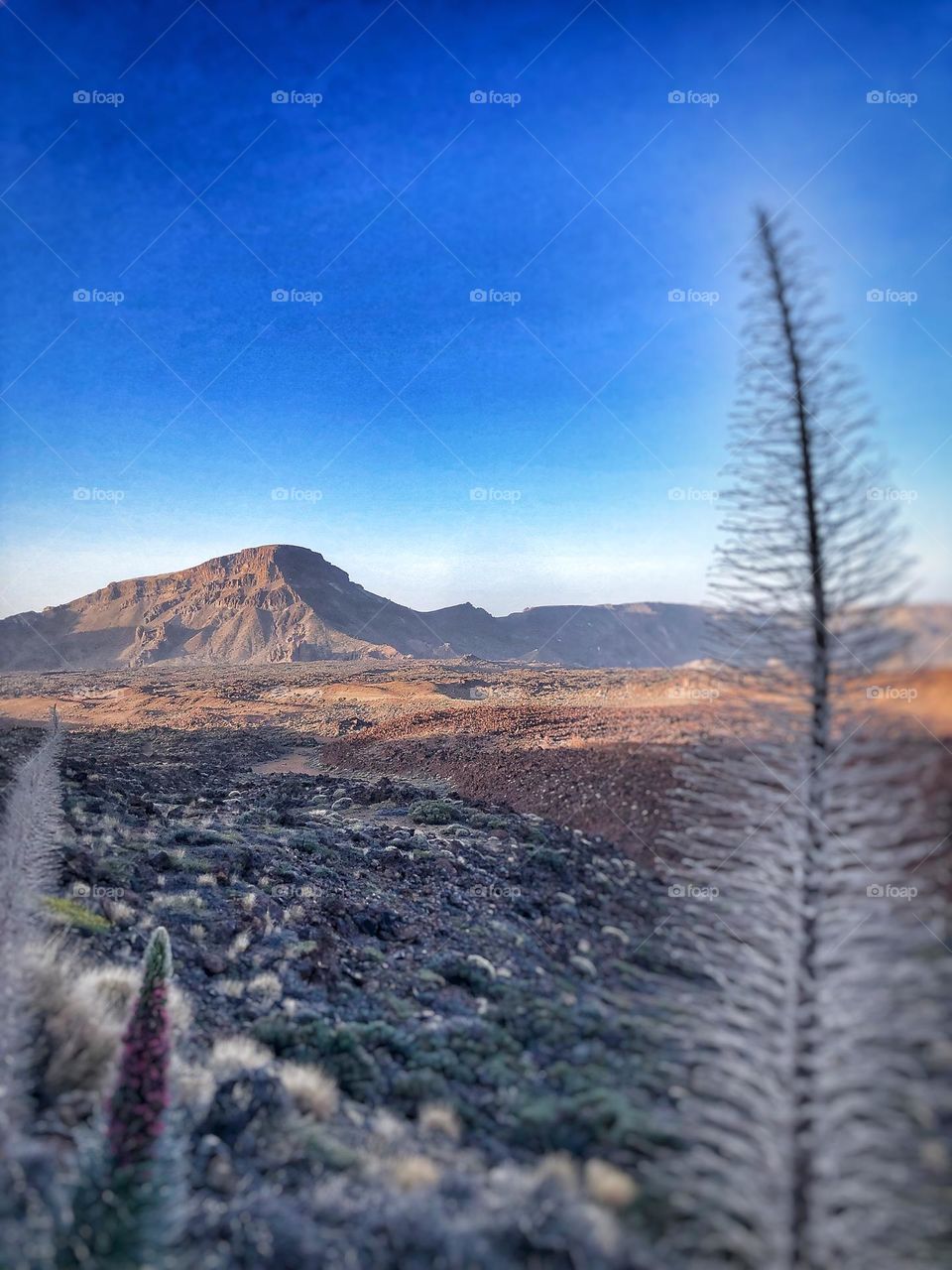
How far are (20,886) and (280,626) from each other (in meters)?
56.7

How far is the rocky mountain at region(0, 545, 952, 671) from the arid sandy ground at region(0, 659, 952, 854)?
19818 millimetres

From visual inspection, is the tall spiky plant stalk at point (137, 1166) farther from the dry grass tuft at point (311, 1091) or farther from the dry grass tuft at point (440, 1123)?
the dry grass tuft at point (440, 1123)

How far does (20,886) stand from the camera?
6.35 metres

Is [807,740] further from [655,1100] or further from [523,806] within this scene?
[523,806]

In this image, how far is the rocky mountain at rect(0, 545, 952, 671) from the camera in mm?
54812

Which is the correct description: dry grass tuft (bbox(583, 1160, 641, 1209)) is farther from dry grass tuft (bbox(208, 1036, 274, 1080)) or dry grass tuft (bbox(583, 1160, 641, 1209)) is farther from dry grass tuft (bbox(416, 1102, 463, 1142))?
dry grass tuft (bbox(208, 1036, 274, 1080))

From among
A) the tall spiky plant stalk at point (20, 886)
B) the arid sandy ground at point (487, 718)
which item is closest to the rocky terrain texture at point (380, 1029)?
the tall spiky plant stalk at point (20, 886)

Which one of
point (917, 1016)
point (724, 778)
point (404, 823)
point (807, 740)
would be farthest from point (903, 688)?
point (404, 823)

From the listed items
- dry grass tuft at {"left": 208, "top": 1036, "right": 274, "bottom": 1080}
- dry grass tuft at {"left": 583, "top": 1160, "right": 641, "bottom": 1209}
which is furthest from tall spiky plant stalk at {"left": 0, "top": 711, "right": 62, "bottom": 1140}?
dry grass tuft at {"left": 583, "top": 1160, "right": 641, "bottom": 1209}

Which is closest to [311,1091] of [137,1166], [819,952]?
[137,1166]

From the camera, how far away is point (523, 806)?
11125 mm

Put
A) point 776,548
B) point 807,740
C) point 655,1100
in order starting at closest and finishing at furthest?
point 807,740 → point 776,548 → point 655,1100

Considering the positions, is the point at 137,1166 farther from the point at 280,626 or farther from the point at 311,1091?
the point at 280,626

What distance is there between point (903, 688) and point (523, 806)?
29.7ft
